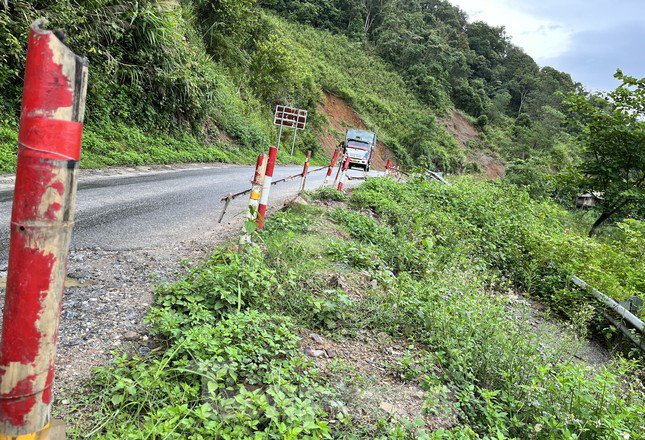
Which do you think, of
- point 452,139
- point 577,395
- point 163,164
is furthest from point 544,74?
point 577,395

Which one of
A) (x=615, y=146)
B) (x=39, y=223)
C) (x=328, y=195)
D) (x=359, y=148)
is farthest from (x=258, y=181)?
(x=359, y=148)

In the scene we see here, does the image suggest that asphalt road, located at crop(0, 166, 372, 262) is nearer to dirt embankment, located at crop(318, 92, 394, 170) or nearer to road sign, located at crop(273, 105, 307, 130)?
road sign, located at crop(273, 105, 307, 130)

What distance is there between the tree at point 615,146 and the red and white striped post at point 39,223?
1185 centimetres

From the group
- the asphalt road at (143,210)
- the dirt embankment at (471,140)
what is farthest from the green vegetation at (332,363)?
the dirt embankment at (471,140)

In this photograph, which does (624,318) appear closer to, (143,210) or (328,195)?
(328,195)

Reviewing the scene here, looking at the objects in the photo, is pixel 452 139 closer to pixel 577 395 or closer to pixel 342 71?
pixel 342 71

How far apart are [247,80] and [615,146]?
1985 centimetres

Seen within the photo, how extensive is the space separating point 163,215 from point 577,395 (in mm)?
5655

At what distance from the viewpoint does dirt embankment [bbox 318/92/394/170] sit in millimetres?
36541

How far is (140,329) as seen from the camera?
2855 millimetres

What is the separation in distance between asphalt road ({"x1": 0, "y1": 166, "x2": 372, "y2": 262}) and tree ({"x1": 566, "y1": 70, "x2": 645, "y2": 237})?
8113 millimetres

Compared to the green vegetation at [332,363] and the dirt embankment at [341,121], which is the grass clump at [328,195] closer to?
the green vegetation at [332,363]

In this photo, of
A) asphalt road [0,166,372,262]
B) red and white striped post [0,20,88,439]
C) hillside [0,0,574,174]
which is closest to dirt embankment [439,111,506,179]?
hillside [0,0,574,174]

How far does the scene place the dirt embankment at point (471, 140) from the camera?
52.4m
